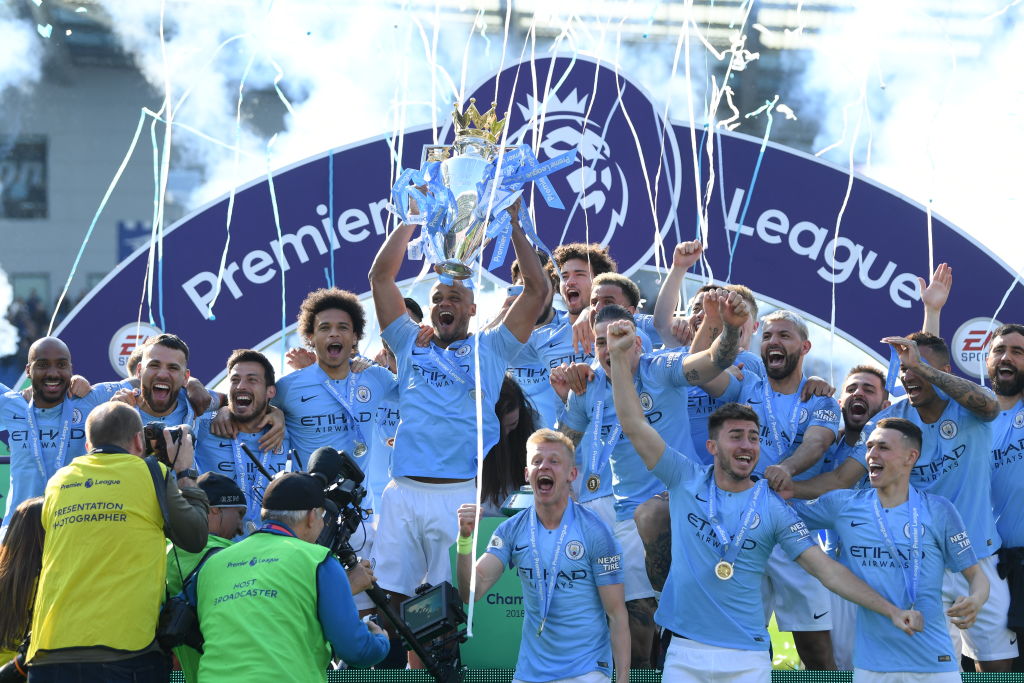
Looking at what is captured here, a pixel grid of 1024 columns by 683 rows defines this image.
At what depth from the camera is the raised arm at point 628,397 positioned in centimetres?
458

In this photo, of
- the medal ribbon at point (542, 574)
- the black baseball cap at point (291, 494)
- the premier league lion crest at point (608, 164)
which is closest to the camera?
the black baseball cap at point (291, 494)

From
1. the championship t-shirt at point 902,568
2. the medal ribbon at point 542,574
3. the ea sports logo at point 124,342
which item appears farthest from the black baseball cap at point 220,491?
the ea sports logo at point 124,342

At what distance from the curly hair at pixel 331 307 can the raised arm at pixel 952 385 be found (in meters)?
2.45

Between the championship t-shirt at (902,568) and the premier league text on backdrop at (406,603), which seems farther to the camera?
the championship t-shirt at (902,568)

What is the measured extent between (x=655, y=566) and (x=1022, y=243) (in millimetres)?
4856

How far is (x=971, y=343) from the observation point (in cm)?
806

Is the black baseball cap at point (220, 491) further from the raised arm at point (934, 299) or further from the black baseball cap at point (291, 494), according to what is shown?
the raised arm at point (934, 299)

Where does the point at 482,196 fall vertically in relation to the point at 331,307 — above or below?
above

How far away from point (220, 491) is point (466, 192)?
1420 mm

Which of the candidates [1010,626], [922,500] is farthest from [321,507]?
[1010,626]

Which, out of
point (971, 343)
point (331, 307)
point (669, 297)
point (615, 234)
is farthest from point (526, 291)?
point (971, 343)

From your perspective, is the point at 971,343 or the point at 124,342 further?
the point at 124,342

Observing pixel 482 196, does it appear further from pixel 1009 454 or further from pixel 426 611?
pixel 1009 454

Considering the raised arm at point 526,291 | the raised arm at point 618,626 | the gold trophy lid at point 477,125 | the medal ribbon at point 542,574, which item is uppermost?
the gold trophy lid at point 477,125
